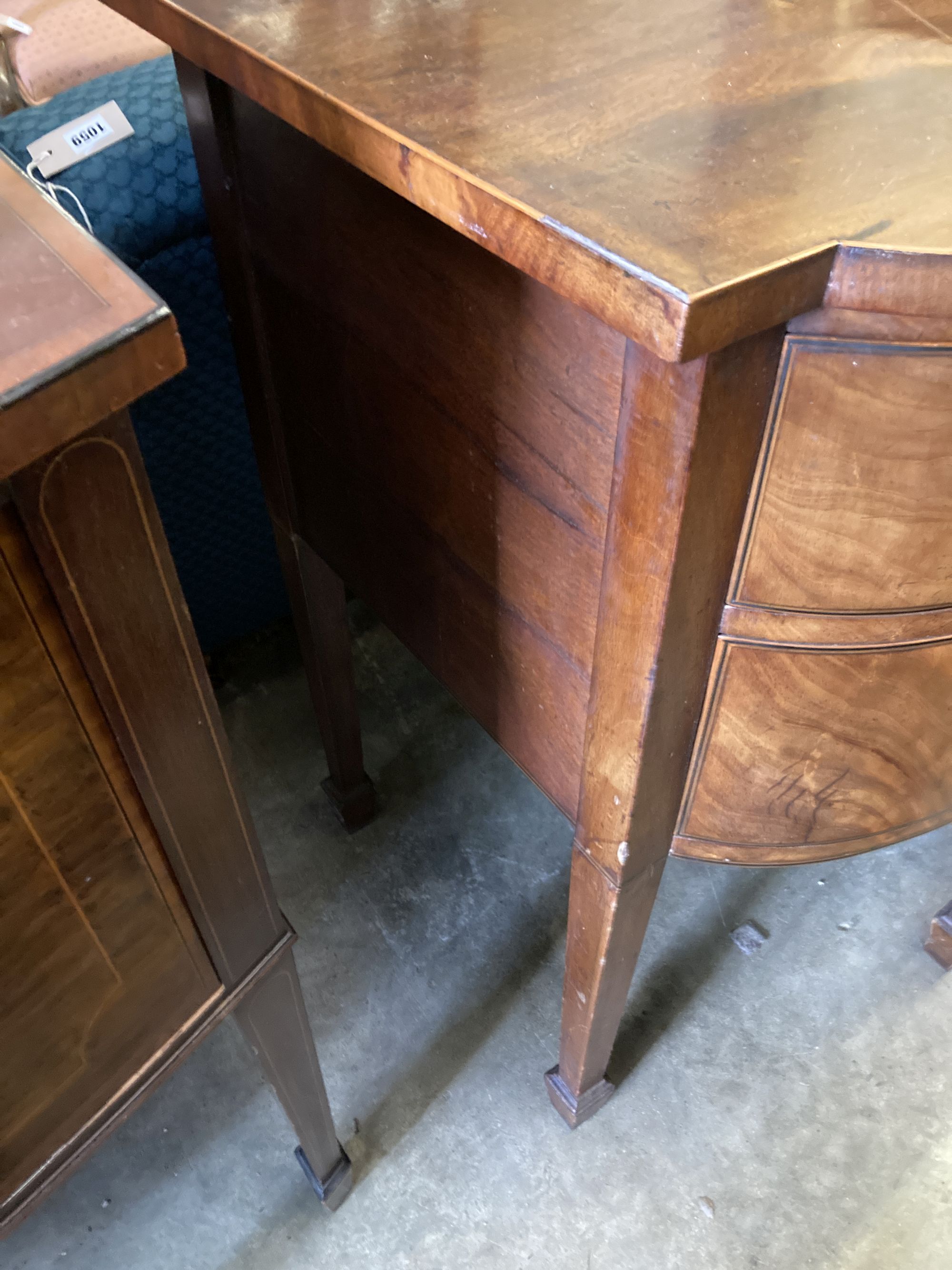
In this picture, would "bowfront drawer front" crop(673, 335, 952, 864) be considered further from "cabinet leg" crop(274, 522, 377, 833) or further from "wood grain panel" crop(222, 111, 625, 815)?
"cabinet leg" crop(274, 522, 377, 833)

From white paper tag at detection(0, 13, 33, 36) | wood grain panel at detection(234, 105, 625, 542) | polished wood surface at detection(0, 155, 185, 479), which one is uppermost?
polished wood surface at detection(0, 155, 185, 479)

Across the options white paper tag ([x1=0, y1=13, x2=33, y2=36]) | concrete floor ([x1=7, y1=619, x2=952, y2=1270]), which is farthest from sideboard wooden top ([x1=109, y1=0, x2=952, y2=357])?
white paper tag ([x1=0, y1=13, x2=33, y2=36])

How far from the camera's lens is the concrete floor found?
3.01 ft

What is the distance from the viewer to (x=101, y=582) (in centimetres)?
39

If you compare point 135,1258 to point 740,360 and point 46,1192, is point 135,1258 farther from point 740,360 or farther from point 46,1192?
point 740,360

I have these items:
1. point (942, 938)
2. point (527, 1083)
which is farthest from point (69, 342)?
point (942, 938)

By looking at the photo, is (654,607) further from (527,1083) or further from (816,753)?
(527,1083)

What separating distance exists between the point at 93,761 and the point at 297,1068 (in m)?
0.43

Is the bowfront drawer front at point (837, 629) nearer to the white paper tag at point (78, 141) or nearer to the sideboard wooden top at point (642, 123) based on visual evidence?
the sideboard wooden top at point (642, 123)

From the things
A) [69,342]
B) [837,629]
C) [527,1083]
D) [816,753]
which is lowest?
[527,1083]

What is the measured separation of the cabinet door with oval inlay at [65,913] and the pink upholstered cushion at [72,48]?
1226 millimetres

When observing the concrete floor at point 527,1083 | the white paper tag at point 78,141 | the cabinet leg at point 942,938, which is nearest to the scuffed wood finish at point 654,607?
the concrete floor at point 527,1083

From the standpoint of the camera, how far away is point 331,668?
1030 mm

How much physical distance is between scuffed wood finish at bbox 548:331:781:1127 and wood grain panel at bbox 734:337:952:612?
0.04 ft
